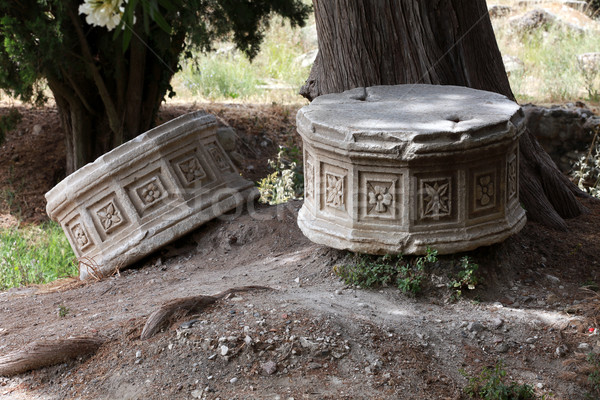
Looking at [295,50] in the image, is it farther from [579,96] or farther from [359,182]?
[359,182]

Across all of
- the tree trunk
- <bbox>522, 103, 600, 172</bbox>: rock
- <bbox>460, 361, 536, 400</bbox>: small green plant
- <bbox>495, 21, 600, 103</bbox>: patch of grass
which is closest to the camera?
<bbox>460, 361, 536, 400</bbox>: small green plant

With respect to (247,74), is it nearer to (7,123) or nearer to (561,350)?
(7,123)

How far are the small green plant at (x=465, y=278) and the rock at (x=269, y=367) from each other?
1239 millimetres

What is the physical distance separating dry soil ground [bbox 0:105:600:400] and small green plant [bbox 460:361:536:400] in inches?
2.7

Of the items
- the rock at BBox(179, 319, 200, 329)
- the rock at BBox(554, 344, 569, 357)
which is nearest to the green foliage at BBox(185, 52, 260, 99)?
the rock at BBox(179, 319, 200, 329)

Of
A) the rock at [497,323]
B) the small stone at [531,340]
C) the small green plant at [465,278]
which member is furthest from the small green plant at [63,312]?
the small stone at [531,340]

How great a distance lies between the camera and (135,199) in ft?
17.2

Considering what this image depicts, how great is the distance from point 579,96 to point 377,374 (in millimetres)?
7792

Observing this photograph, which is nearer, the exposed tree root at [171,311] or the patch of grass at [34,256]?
the exposed tree root at [171,311]

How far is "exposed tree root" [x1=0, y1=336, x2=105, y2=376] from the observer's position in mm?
3514

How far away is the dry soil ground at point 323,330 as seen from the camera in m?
3.21

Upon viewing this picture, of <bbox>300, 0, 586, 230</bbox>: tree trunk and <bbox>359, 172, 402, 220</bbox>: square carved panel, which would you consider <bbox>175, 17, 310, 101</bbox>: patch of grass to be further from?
<bbox>359, 172, 402, 220</bbox>: square carved panel

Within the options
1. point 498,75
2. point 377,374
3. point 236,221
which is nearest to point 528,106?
point 498,75

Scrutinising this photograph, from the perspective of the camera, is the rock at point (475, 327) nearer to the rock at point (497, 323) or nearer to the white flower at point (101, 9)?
the rock at point (497, 323)
